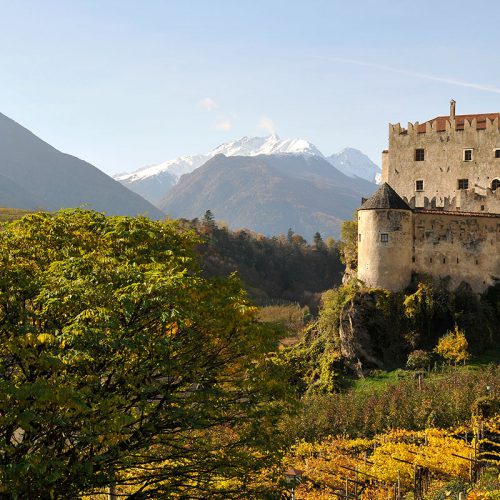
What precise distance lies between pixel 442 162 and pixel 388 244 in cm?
1484

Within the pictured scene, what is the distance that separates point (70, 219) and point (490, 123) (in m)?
48.3

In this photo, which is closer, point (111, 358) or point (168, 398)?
point (111, 358)

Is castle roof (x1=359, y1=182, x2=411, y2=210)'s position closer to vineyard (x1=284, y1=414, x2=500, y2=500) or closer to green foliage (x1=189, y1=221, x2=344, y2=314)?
vineyard (x1=284, y1=414, x2=500, y2=500)

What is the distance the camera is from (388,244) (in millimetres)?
50406

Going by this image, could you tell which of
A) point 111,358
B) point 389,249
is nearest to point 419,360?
point 389,249

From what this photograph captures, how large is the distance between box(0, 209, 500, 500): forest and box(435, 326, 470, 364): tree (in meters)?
3.45

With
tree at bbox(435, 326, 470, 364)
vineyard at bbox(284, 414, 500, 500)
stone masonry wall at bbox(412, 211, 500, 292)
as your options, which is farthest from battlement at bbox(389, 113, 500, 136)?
vineyard at bbox(284, 414, 500, 500)

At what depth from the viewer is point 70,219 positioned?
2159 centimetres

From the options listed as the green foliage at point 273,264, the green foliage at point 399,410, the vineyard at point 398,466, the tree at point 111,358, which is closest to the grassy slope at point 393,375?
the green foliage at point 399,410

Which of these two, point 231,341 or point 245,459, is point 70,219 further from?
point 245,459

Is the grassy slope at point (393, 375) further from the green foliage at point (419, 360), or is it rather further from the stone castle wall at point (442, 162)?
the stone castle wall at point (442, 162)

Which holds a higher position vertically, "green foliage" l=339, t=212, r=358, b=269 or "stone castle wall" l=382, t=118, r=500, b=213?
"stone castle wall" l=382, t=118, r=500, b=213

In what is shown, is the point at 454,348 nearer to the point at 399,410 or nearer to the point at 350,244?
the point at 399,410

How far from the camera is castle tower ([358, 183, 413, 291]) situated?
50406mm
